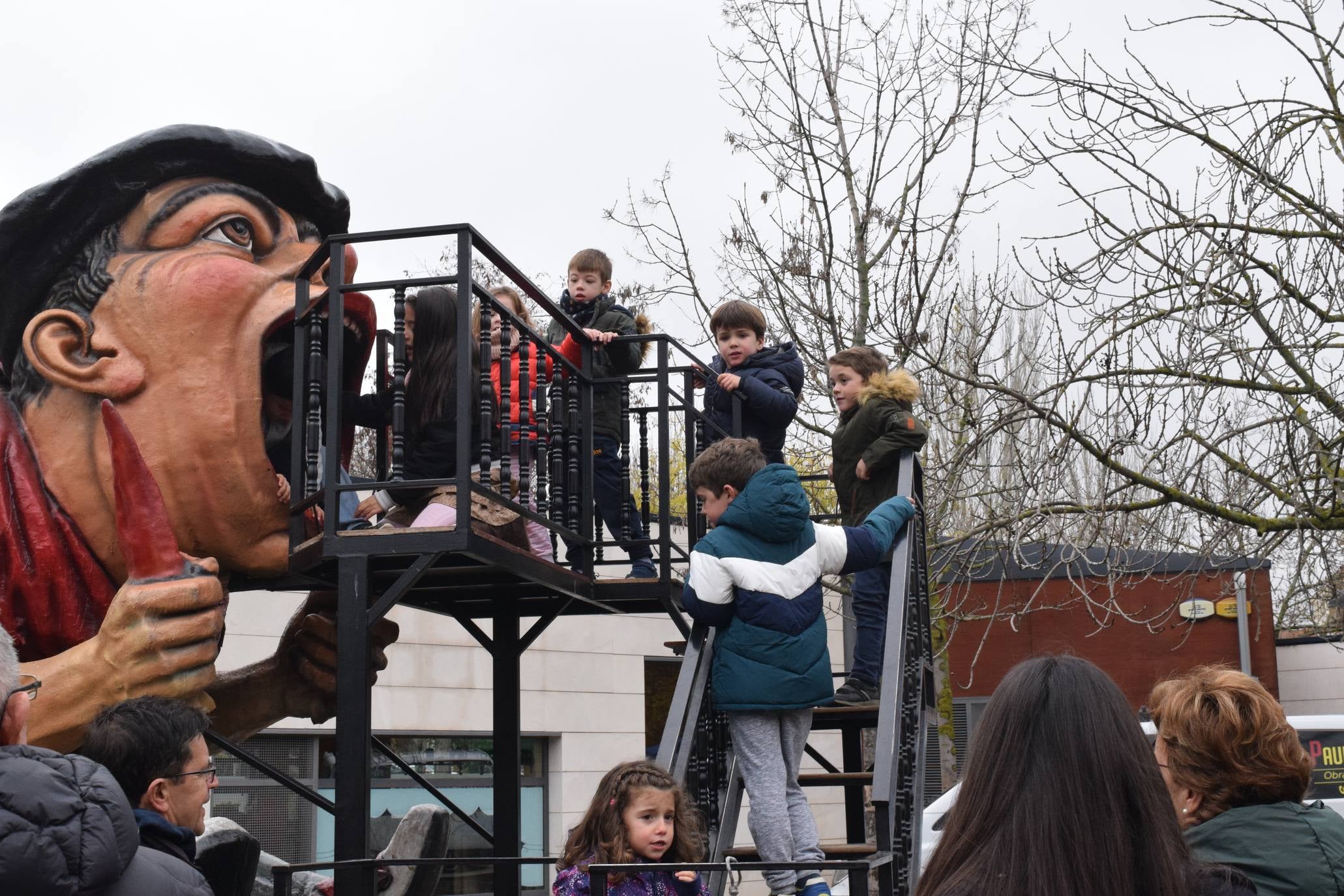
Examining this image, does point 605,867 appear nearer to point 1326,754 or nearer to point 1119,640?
point 1326,754

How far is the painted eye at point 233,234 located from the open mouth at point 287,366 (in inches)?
14.9

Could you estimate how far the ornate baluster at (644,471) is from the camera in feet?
21.8

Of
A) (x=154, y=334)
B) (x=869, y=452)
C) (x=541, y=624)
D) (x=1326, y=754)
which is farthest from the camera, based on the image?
(x=1326, y=754)

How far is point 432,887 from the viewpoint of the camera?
754cm

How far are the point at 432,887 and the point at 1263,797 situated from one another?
5672mm

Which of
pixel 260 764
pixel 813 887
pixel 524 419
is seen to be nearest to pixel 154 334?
pixel 524 419

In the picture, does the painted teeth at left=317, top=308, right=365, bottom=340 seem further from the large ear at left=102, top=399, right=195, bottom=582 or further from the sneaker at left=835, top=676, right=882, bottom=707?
the sneaker at left=835, top=676, right=882, bottom=707

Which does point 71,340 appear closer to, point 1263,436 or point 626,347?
point 626,347

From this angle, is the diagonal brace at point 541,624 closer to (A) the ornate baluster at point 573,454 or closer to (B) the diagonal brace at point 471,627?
(B) the diagonal brace at point 471,627

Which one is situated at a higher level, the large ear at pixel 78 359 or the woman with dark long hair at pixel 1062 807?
the large ear at pixel 78 359

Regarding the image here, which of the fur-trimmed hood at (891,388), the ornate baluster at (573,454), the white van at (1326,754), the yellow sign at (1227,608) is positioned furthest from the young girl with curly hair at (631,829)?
the yellow sign at (1227,608)

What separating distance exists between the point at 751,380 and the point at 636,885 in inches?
124

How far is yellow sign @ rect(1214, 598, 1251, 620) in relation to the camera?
23.9 meters

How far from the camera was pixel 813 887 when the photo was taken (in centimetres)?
486
